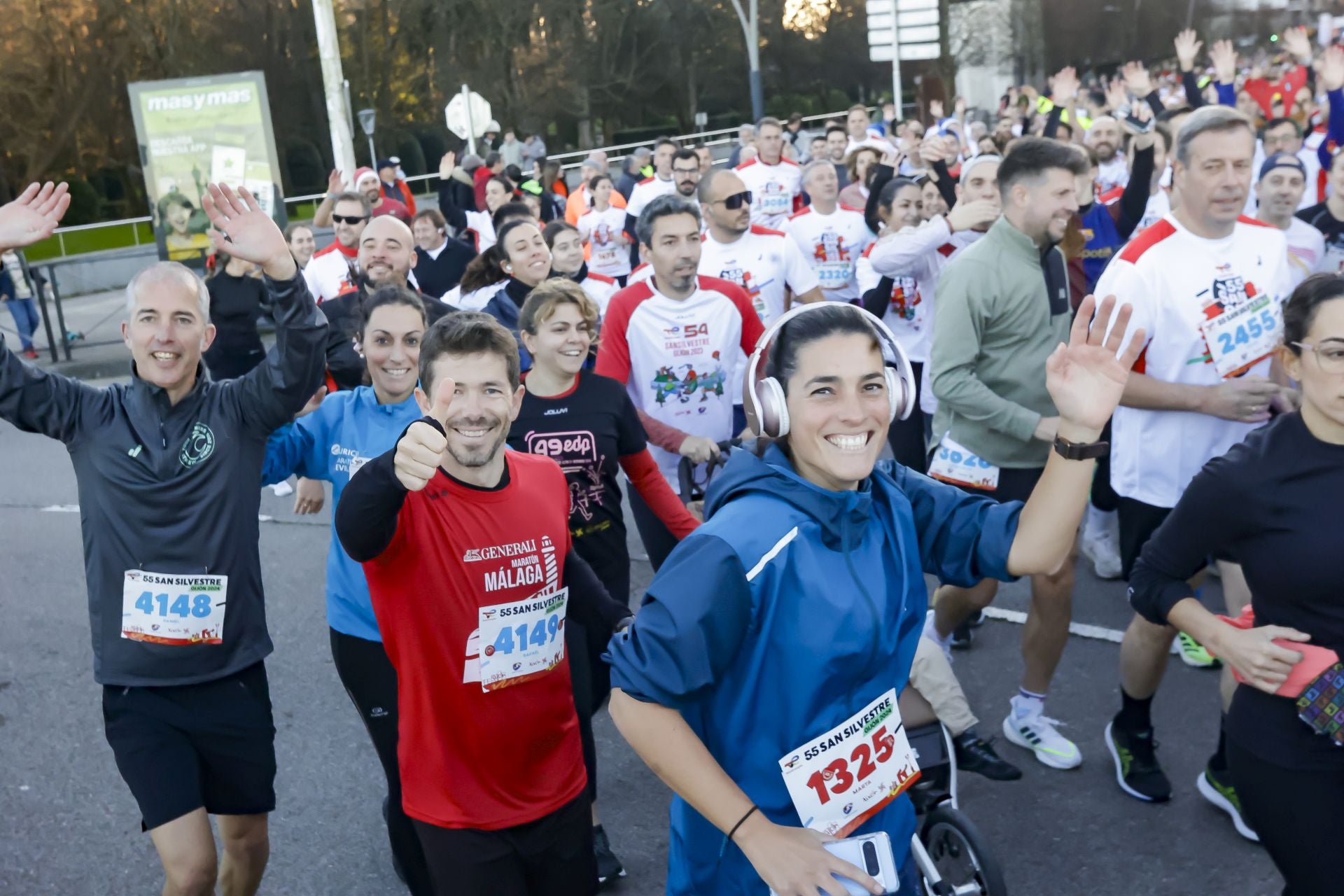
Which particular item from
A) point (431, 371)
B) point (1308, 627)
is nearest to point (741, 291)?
point (431, 371)

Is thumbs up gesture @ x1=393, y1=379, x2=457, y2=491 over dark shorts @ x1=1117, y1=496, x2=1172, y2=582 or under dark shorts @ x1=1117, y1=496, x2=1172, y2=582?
over

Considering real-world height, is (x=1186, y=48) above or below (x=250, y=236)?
above

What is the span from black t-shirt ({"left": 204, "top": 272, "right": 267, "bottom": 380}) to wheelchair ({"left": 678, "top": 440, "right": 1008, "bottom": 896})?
6.05 metres

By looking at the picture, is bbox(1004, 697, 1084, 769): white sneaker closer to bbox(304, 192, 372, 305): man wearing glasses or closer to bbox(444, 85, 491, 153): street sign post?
bbox(304, 192, 372, 305): man wearing glasses

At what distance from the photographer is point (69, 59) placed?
28.8 m

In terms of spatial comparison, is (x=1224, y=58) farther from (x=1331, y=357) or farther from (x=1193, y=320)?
(x=1331, y=357)

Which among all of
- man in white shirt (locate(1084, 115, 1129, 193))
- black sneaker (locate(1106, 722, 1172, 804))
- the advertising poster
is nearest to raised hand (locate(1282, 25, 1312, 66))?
man in white shirt (locate(1084, 115, 1129, 193))

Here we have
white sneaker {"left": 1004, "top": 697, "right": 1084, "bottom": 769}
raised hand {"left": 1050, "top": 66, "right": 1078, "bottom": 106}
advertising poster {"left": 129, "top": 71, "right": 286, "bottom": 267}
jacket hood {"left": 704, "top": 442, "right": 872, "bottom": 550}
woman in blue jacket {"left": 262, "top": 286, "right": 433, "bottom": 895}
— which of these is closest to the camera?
jacket hood {"left": 704, "top": 442, "right": 872, "bottom": 550}

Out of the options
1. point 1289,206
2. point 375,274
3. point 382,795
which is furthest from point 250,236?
point 1289,206

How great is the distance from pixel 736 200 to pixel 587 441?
2.53 m

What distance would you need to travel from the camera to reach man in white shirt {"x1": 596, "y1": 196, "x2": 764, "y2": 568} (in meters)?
5.21

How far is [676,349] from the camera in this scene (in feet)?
17.2

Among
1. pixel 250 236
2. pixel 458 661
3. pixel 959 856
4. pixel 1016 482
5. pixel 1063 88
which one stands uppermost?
pixel 1063 88

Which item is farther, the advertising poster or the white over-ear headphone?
the advertising poster
